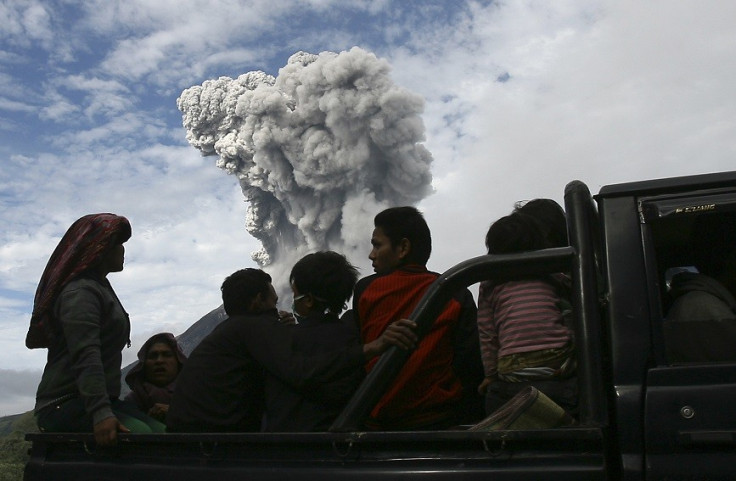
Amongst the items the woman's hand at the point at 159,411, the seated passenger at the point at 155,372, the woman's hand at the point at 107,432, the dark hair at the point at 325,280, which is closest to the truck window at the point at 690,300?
the dark hair at the point at 325,280

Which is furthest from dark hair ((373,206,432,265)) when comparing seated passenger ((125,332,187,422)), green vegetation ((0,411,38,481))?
green vegetation ((0,411,38,481))

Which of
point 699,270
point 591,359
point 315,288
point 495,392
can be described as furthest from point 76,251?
point 699,270

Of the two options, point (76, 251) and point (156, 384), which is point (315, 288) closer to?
point (76, 251)

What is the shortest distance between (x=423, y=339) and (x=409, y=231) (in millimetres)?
542

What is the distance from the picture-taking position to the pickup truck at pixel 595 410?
1.72 metres

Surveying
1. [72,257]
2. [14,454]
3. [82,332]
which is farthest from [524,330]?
[14,454]

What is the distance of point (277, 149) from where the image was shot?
175ft

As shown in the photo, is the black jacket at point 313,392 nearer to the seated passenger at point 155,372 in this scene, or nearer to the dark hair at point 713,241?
the dark hair at point 713,241

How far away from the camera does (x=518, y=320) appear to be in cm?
233

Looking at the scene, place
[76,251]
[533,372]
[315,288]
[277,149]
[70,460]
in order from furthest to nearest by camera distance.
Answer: [277,149], [76,251], [315,288], [70,460], [533,372]

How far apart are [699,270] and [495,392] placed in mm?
876

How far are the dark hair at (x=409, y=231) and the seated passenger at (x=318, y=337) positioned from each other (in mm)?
208

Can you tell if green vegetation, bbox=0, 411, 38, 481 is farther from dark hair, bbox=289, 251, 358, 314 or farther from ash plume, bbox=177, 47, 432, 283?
dark hair, bbox=289, 251, 358, 314

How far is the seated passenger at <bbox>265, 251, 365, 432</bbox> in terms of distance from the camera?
243 cm
